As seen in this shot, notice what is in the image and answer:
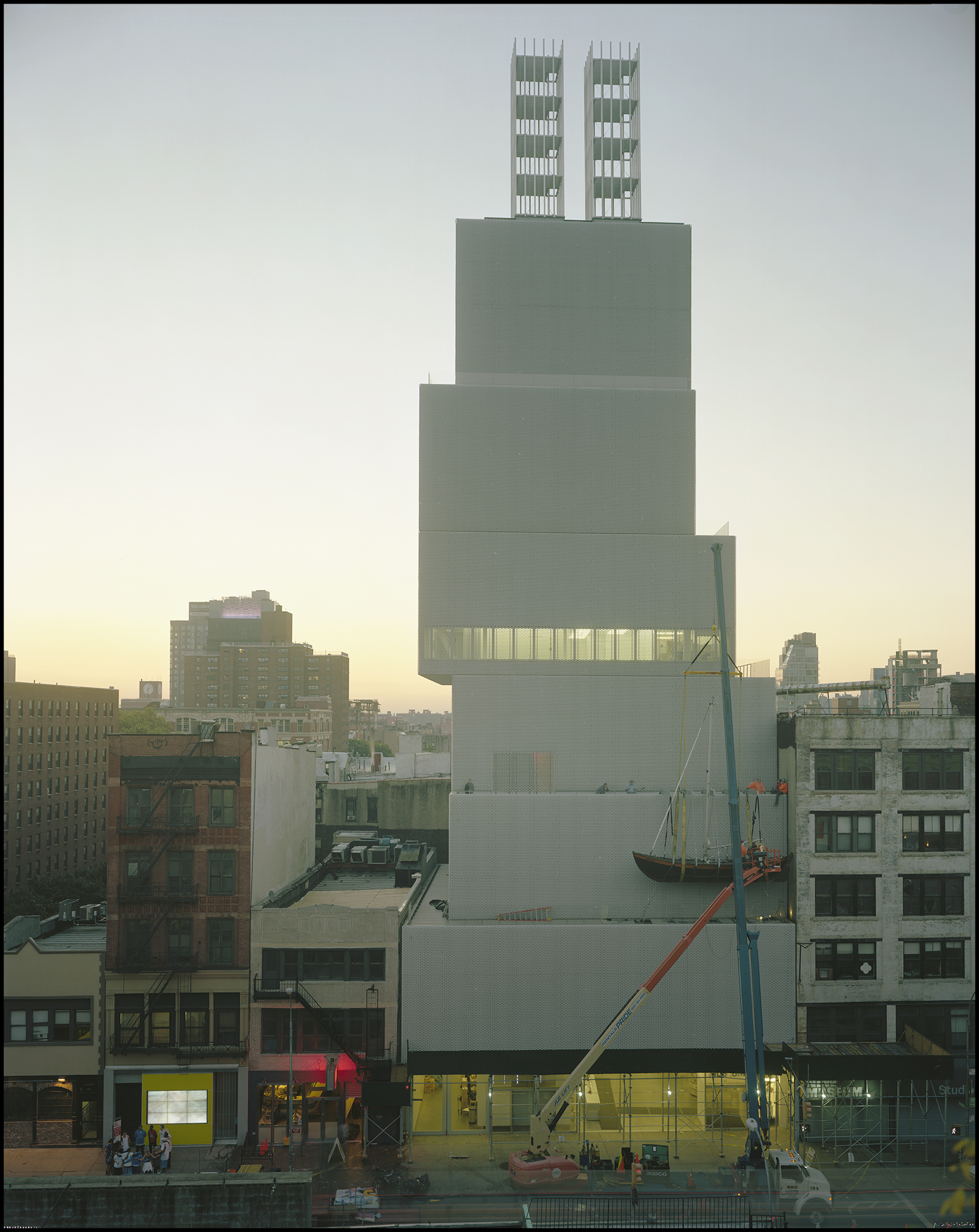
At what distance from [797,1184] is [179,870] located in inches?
1062

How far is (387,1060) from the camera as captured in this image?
38.5 meters

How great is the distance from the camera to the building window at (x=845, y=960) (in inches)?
1580

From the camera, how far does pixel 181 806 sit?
40594 mm

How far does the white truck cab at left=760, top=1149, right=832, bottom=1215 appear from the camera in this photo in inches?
1244

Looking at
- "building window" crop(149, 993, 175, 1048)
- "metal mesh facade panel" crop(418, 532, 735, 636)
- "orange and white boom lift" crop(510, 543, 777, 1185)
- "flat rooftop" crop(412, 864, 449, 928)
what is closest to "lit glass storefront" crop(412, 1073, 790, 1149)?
"orange and white boom lift" crop(510, 543, 777, 1185)

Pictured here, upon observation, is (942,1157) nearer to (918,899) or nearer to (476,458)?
(918,899)

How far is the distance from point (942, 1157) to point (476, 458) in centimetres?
3521

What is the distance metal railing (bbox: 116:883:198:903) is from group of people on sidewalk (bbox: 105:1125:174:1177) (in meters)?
8.72

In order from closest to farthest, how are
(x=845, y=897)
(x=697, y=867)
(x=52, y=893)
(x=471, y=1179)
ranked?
(x=471, y=1179) → (x=697, y=867) → (x=845, y=897) → (x=52, y=893)

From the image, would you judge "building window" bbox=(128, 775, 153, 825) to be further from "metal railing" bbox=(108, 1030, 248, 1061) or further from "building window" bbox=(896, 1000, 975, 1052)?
"building window" bbox=(896, 1000, 975, 1052)

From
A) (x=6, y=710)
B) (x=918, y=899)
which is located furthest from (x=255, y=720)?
(x=918, y=899)

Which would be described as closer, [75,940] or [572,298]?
[75,940]

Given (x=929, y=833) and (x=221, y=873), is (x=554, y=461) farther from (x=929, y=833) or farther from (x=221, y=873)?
(x=221, y=873)

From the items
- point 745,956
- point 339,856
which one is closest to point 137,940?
point 339,856
